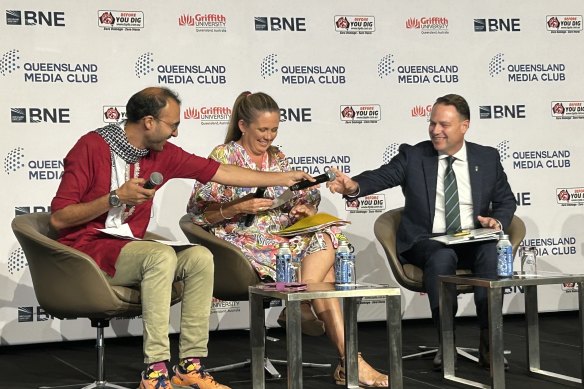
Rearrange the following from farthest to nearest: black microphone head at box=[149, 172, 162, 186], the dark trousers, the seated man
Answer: the dark trousers → the seated man → black microphone head at box=[149, 172, 162, 186]

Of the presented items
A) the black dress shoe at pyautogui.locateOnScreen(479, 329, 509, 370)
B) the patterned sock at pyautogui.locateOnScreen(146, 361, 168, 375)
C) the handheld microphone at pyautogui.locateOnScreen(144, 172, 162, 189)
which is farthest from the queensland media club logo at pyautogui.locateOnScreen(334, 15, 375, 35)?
the patterned sock at pyautogui.locateOnScreen(146, 361, 168, 375)

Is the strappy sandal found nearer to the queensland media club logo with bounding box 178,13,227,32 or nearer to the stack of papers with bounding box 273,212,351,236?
the stack of papers with bounding box 273,212,351,236

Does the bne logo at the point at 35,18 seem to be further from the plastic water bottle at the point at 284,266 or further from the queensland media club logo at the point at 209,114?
the plastic water bottle at the point at 284,266

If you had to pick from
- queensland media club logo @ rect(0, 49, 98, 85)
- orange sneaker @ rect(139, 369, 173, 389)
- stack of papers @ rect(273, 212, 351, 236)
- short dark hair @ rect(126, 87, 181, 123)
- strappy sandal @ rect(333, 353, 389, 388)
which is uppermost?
queensland media club logo @ rect(0, 49, 98, 85)

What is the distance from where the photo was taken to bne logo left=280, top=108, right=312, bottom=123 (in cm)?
624

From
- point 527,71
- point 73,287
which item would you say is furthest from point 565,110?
→ point 73,287

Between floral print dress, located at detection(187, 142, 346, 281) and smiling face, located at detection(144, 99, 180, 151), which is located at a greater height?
smiling face, located at detection(144, 99, 180, 151)

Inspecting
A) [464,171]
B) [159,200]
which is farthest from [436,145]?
[159,200]

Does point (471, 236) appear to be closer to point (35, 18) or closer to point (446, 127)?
point (446, 127)

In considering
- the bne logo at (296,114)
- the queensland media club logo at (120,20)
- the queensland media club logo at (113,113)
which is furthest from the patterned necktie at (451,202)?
the queensland media club logo at (120,20)

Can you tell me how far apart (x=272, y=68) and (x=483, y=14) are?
165 centimetres

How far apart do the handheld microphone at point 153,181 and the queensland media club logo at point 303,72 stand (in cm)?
258

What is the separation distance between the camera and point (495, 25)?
661 cm

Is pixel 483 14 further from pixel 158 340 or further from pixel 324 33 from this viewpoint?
pixel 158 340
